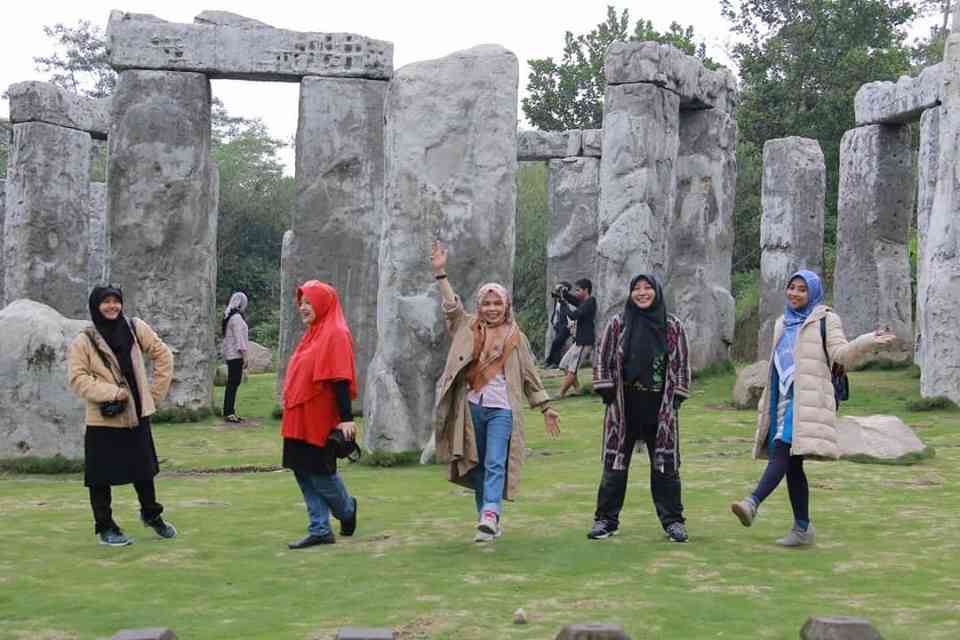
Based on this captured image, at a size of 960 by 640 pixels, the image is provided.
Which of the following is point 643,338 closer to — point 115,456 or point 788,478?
point 788,478

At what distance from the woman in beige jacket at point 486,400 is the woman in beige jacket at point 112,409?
5.52 ft

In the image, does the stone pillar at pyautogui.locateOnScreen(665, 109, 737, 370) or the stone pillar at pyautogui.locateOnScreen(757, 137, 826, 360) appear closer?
the stone pillar at pyautogui.locateOnScreen(665, 109, 737, 370)

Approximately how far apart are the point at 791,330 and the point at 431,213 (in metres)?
4.51

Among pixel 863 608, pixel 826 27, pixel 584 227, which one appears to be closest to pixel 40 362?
pixel 863 608

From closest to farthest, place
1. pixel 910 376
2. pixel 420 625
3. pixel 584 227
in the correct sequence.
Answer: pixel 420 625 → pixel 910 376 → pixel 584 227

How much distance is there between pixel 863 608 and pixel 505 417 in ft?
8.29

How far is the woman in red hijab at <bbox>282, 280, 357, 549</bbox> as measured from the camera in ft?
26.0

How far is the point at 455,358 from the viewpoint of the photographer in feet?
26.8

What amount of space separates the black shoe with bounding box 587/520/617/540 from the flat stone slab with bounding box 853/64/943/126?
11352 millimetres

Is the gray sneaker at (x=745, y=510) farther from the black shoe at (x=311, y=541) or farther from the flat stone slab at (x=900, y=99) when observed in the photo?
the flat stone slab at (x=900, y=99)

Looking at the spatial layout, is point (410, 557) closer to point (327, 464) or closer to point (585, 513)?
point (327, 464)

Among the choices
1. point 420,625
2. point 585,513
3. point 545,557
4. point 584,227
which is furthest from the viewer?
point 584,227

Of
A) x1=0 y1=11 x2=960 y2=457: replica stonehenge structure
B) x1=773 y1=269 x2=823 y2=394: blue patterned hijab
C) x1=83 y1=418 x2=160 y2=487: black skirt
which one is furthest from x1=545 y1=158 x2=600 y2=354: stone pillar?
x1=83 y1=418 x2=160 y2=487: black skirt

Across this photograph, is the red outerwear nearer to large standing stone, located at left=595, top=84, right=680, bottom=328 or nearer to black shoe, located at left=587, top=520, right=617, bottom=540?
black shoe, located at left=587, top=520, right=617, bottom=540
